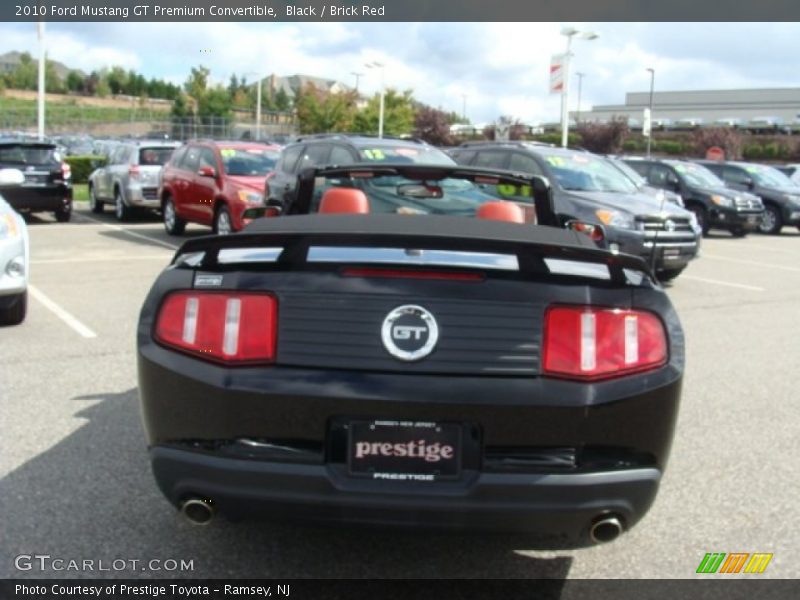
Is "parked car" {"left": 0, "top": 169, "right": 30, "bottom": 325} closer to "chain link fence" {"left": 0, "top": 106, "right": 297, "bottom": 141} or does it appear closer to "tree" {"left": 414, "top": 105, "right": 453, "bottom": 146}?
"chain link fence" {"left": 0, "top": 106, "right": 297, "bottom": 141}

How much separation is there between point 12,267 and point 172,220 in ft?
29.8

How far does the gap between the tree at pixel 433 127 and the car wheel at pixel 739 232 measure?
156ft

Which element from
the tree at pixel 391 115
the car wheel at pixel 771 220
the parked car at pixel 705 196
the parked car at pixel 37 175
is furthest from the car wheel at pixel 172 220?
the tree at pixel 391 115

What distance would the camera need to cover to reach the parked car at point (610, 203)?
11672mm

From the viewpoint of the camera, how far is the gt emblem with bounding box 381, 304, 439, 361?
287 centimetres

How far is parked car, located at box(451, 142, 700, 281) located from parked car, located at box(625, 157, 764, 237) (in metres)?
7.44

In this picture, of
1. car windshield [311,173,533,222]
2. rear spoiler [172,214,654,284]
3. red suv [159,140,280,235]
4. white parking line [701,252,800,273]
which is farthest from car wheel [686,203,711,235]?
rear spoiler [172,214,654,284]

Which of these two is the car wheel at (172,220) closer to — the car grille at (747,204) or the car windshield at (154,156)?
the car windshield at (154,156)

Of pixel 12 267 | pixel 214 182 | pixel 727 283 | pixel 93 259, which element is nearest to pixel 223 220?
pixel 214 182

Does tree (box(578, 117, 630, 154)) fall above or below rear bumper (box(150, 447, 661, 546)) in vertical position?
above

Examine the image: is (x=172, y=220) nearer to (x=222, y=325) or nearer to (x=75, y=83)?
(x=222, y=325)

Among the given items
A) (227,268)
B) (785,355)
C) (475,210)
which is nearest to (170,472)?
(227,268)

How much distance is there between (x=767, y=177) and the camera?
2398cm

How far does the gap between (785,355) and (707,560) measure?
4589 millimetres
